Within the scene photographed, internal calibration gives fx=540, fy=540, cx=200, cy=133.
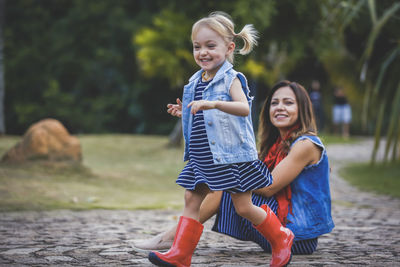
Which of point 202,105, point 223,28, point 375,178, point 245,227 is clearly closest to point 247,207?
point 245,227

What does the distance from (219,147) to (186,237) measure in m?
0.50

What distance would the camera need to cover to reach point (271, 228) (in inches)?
111

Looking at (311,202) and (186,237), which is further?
(311,202)

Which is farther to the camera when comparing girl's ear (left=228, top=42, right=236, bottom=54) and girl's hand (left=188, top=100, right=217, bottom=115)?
girl's ear (left=228, top=42, right=236, bottom=54)

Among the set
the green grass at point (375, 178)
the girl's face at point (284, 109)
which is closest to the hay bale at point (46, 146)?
the green grass at point (375, 178)

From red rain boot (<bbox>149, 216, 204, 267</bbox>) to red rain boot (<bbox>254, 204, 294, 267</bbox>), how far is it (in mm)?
350

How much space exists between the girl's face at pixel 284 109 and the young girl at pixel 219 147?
0.53 metres

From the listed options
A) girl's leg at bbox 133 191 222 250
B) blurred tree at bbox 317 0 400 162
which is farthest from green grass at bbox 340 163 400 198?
girl's leg at bbox 133 191 222 250

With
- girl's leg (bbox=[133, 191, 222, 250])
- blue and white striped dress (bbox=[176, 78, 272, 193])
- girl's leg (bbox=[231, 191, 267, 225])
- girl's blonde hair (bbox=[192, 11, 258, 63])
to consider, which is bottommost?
girl's leg (bbox=[133, 191, 222, 250])

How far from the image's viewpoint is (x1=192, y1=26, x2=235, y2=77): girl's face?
108 inches

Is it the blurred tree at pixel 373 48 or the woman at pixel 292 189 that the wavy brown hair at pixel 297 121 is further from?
the blurred tree at pixel 373 48

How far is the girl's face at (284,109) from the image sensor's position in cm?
328

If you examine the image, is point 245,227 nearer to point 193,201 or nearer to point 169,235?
point 169,235

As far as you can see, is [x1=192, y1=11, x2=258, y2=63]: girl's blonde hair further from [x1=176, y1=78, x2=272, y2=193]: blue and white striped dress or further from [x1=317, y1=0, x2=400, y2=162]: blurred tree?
[x1=317, y1=0, x2=400, y2=162]: blurred tree
